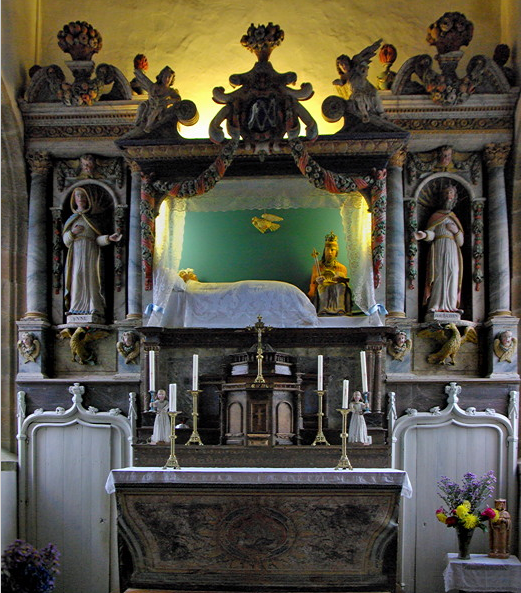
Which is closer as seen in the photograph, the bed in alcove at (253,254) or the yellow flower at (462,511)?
the yellow flower at (462,511)

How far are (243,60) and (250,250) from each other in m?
2.08

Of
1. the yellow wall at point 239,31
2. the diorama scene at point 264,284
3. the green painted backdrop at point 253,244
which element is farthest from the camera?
the yellow wall at point 239,31

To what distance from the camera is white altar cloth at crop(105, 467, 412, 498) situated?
652cm

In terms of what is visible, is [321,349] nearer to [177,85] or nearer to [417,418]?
[417,418]

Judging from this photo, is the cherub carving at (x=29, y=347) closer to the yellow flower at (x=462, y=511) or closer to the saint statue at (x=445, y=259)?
the saint statue at (x=445, y=259)

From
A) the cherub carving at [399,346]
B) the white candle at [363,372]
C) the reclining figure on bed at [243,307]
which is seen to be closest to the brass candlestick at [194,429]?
the reclining figure on bed at [243,307]

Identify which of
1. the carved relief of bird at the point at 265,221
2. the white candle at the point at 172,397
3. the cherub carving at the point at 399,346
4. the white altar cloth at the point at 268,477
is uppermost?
the carved relief of bird at the point at 265,221

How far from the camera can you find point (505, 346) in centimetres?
763

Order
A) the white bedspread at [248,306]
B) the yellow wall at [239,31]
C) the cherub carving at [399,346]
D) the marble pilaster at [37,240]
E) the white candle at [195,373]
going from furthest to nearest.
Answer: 1. the yellow wall at [239,31]
2. the marble pilaster at [37,240]
3. the cherub carving at [399,346]
4. the white bedspread at [248,306]
5. the white candle at [195,373]

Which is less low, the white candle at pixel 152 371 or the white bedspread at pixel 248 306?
the white bedspread at pixel 248 306

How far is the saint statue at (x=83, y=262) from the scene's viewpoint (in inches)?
316

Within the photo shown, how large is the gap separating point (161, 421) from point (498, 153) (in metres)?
3.93

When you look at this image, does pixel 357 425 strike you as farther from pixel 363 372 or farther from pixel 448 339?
pixel 448 339

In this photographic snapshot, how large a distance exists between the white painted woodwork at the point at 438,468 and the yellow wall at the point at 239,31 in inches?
130
